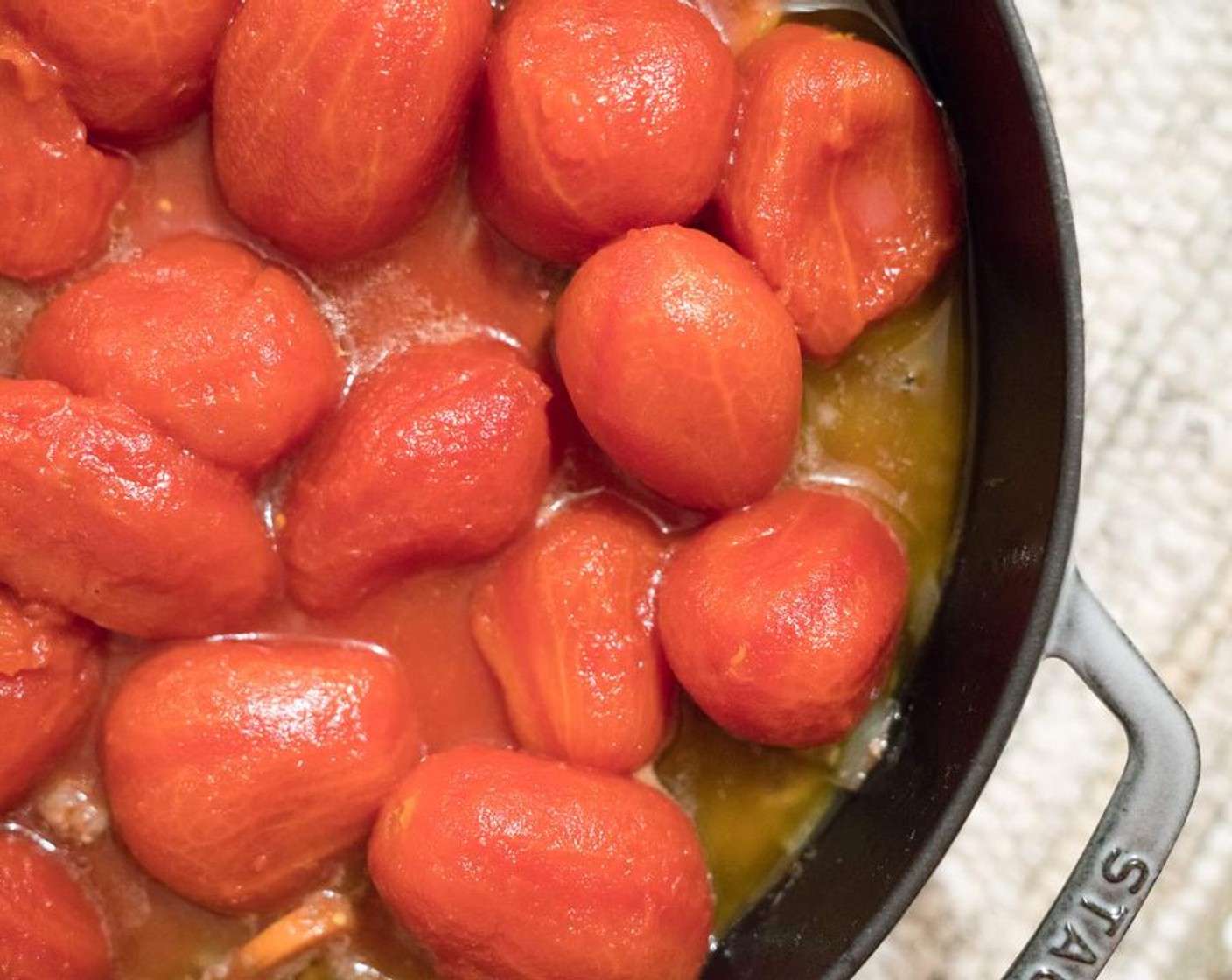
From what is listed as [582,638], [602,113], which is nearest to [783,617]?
[582,638]

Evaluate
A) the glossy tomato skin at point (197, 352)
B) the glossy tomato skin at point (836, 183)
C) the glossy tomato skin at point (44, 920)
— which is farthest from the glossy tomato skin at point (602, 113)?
the glossy tomato skin at point (44, 920)

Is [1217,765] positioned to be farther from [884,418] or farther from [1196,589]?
[884,418]

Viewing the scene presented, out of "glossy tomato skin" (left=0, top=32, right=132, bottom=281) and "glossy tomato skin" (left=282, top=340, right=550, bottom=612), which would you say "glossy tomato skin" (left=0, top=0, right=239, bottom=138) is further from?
"glossy tomato skin" (left=282, top=340, right=550, bottom=612)

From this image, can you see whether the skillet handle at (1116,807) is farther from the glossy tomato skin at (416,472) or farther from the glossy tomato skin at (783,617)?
the glossy tomato skin at (416,472)

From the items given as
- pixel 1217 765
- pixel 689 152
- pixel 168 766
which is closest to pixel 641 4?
pixel 689 152

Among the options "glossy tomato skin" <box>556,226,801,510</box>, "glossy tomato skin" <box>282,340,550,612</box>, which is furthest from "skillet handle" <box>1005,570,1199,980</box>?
"glossy tomato skin" <box>282,340,550,612</box>

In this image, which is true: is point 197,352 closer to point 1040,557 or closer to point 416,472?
point 416,472
